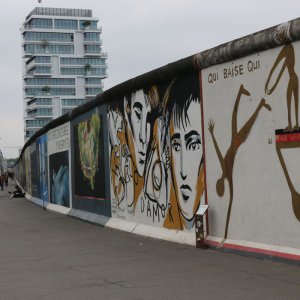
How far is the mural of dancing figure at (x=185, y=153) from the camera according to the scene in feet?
33.8

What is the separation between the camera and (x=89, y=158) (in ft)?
Answer: 57.8

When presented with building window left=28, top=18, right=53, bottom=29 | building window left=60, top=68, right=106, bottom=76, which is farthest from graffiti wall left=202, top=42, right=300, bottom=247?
building window left=60, top=68, right=106, bottom=76

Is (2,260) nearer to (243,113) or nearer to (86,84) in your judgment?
(243,113)

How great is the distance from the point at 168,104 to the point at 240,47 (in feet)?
9.44

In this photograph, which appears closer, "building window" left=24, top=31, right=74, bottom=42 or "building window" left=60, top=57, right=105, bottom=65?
"building window" left=24, top=31, right=74, bottom=42

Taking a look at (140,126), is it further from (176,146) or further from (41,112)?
(41,112)

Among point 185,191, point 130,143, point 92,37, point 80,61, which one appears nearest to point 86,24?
point 92,37

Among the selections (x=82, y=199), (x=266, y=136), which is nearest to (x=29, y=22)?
(x=82, y=199)

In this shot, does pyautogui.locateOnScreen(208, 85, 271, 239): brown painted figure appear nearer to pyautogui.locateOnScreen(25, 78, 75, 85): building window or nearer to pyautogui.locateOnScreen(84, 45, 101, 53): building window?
pyautogui.locateOnScreen(25, 78, 75, 85): building window

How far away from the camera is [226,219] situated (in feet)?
31.1

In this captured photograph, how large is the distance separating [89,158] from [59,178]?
18.8 ft

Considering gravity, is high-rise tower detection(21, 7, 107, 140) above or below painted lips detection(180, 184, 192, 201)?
above

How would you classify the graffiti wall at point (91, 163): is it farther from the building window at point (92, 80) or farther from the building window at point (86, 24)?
the building window at point (92, 80)

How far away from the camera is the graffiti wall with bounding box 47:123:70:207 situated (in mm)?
21219
